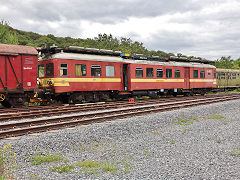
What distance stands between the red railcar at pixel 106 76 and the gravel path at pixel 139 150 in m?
6.65

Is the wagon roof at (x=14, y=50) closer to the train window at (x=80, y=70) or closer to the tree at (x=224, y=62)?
the train window at (x=80, y=70)

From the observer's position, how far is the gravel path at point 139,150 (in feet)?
15.4

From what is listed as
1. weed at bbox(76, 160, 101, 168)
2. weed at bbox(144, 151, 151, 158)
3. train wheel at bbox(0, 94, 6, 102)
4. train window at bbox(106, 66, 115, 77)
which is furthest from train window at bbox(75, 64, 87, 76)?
weed at bbox(76, 160, 101, 168)

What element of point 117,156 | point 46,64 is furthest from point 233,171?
point 46,64

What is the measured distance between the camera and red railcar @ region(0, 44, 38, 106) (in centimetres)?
1287

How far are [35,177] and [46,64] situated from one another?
1184cm

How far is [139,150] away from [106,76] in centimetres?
1085

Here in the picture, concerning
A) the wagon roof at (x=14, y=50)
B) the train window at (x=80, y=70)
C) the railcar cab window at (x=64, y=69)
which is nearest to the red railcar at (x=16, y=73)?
the wagon roof at (x=14, y=50)

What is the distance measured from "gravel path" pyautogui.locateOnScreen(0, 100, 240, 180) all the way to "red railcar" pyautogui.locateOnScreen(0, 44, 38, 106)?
6.69m

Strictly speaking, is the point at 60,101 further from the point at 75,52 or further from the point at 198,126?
the point at 198,126

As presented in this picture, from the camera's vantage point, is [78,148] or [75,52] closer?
[78,148]

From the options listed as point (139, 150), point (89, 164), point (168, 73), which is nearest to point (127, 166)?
point (89, 164)

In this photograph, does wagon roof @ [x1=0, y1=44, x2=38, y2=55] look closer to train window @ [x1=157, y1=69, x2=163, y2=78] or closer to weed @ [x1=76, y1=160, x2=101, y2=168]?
weed @ [x1=76, y1=160, x2=101, y2=168]

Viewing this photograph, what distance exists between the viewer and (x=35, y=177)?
443cm
